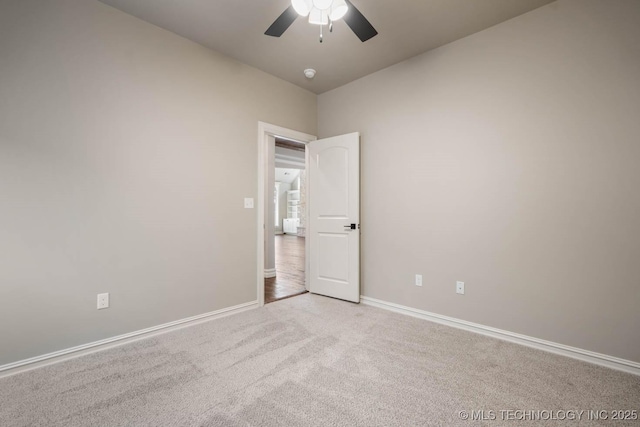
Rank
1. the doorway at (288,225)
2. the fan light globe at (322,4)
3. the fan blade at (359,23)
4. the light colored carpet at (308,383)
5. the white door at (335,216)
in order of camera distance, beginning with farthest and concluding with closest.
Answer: the doorway at (288,225)
the white door at (335,216)
the fan blade at (359,23)
the fan light globe at (322,4)
the light colored carpet at (308,383)

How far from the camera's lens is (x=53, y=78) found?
6.81 ft

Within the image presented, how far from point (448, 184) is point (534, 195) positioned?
709 mm

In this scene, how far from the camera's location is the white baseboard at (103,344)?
1.95 metres

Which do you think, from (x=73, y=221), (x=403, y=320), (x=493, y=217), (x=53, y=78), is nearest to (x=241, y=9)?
(x=53, y=78)

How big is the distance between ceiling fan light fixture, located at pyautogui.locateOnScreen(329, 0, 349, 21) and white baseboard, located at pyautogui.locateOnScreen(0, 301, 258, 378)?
285 centimetres

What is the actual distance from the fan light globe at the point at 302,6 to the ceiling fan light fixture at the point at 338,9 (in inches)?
5.7

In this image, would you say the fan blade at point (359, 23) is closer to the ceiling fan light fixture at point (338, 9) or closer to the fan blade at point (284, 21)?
the ceiling fan light fixture at point (338, 9)

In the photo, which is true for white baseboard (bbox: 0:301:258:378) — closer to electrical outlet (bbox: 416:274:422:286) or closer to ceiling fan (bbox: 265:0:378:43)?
electrical outlet (bbox: 416:274:422:286)

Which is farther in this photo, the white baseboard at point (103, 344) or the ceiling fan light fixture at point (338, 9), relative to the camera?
the white baseboard at point (103, 344)

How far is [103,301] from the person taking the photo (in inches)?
90.2

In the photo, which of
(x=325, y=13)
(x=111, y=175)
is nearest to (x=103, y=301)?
(x=111, y=175)

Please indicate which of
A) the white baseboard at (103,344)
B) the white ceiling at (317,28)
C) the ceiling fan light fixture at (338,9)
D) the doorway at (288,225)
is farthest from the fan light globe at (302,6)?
the doorway at (288,225)

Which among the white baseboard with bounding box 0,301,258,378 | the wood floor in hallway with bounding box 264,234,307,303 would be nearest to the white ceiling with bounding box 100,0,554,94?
the white baseboard with bounding box 0,301,258,378

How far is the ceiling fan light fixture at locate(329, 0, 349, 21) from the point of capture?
175 centimetres
